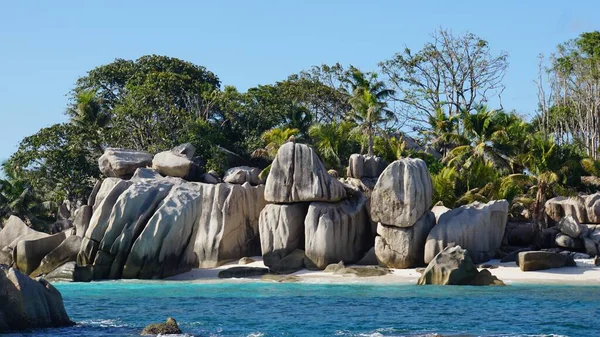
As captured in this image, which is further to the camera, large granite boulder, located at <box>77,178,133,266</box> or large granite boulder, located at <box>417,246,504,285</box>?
large granite boulder, located at <box>77,178,133,266</box>

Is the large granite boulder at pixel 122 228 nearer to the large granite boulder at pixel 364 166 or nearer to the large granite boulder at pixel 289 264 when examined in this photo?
the large granite boulder at pixel 289 264

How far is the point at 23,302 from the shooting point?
1945cm

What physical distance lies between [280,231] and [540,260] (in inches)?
379

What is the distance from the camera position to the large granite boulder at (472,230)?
32.1 metres

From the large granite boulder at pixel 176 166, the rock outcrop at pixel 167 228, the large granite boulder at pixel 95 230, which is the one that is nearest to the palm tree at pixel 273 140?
the large granite boulder at pixel 176 166

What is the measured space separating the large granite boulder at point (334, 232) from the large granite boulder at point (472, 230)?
336 centimetres

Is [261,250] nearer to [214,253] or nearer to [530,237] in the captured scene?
[214,253]

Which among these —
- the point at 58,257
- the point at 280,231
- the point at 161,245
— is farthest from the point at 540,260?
the point at 58,257

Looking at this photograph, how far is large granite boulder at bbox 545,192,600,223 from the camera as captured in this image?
1399 inches

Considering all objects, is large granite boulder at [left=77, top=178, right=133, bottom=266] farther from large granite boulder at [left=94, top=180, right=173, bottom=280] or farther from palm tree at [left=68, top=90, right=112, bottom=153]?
palm tree at [left=68, top=90, right=112, bottom=153]

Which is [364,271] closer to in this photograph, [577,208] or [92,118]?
[577,208]

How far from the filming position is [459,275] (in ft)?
95.6

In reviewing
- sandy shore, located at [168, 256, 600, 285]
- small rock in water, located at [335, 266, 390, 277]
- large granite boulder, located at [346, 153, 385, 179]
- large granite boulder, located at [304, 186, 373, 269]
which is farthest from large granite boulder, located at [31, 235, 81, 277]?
large granite boulder, located at [346, 153, 385, 179]

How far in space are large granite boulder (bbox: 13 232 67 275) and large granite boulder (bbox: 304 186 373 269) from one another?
34.4ft
